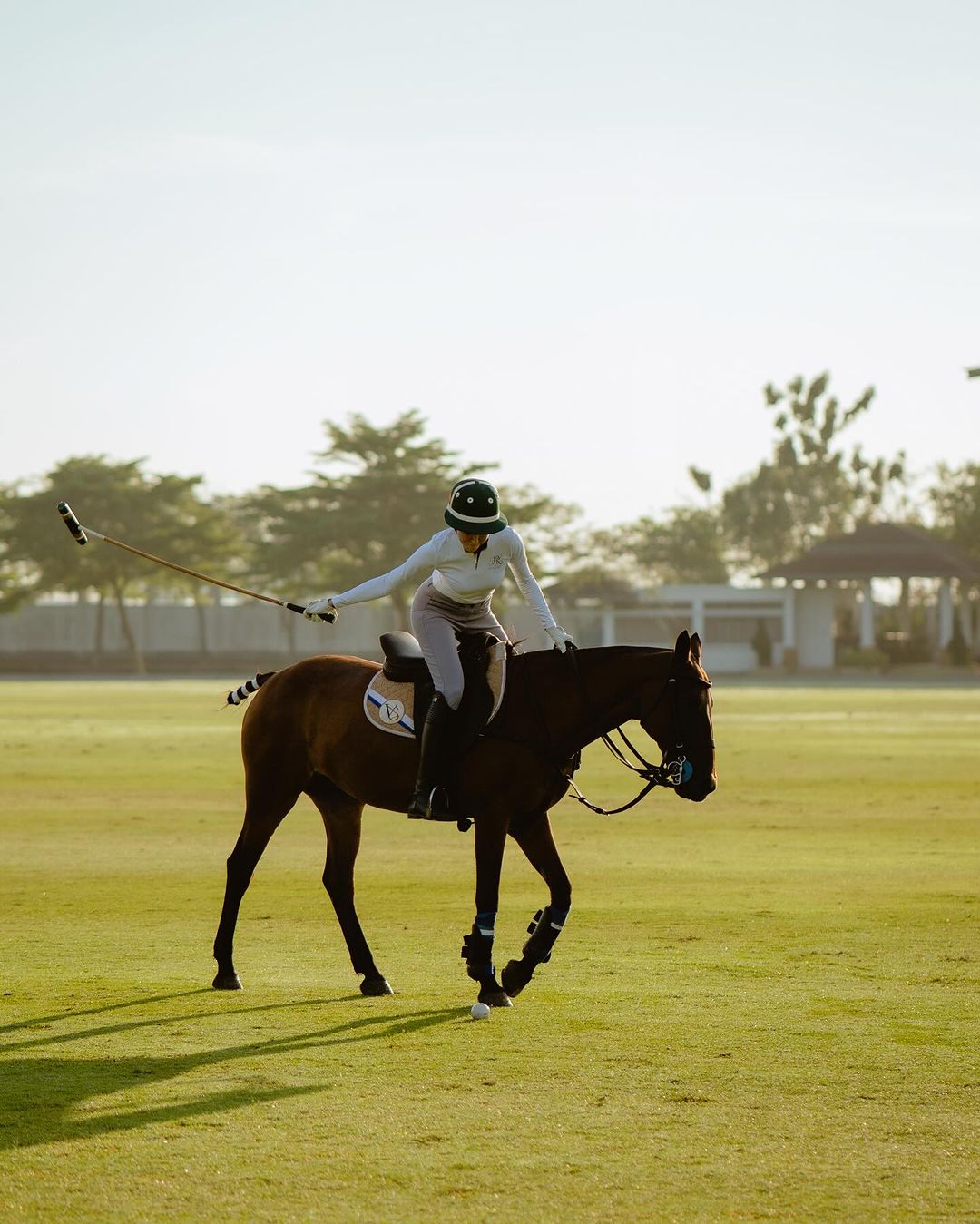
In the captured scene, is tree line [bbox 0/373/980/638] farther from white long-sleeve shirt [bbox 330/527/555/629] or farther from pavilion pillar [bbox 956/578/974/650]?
white long-sleeve shirt [bbox 330/527/555/629]

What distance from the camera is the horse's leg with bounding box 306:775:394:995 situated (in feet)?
30.3

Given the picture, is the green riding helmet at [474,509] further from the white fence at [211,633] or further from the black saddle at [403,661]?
the white fence at [211,633]

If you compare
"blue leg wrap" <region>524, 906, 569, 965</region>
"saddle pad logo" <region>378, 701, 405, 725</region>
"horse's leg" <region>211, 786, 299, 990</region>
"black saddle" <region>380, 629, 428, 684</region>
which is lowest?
"blue leg wrap" <region>524, 906, 569, 965</region>

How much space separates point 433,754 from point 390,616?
283 feet

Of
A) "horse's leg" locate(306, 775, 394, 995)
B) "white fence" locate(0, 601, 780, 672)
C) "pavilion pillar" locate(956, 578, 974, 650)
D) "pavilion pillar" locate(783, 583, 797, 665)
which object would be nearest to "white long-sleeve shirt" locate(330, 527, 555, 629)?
"horse's leg" locate(306, 775, 394, 995)

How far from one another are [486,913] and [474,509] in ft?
→ 6.21

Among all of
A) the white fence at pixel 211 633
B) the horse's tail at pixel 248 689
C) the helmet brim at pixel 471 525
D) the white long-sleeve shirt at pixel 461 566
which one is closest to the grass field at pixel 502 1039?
the horse's tail at pixel 248 689

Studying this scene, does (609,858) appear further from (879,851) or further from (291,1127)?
(291,1127)

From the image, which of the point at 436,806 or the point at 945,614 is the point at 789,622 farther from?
the point at 436,806

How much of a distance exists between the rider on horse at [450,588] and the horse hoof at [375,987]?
841mm

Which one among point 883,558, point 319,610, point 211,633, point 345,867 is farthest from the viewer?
point 211,633

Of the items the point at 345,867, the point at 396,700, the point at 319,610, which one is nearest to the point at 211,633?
the point at 345,867

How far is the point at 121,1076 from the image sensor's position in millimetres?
7352

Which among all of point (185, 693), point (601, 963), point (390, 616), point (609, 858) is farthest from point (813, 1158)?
point (390, 616)
